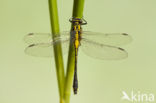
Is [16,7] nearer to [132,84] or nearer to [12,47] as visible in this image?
[12,47]

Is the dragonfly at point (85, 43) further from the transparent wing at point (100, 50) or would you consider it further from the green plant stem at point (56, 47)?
the green plant stem at point (56, 47)

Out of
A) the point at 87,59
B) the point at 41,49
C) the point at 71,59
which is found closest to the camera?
the point at 71,59

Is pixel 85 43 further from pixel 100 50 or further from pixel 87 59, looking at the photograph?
pixel 87 59

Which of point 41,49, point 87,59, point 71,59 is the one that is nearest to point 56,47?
point 71,59

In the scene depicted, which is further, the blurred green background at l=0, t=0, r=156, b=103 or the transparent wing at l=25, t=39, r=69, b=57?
the blurred green background at l=0, t=0, r=156, b=103

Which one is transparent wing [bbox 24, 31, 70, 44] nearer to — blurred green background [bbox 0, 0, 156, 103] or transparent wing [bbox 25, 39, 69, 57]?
transparent wing [bbox 25, 39, 69, 57]

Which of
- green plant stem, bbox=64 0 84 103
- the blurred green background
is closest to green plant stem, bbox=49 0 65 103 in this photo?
green plant stem, bbox=64 0 84 103
